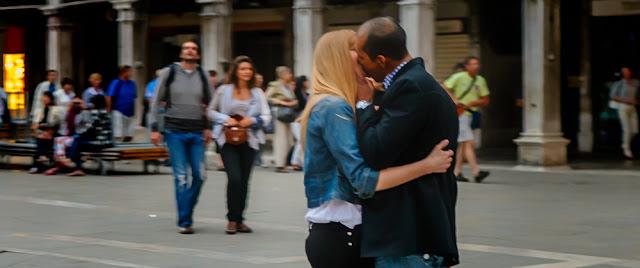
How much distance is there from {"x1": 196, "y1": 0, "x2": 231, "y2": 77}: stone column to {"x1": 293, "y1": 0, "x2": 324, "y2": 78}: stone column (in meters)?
1.86

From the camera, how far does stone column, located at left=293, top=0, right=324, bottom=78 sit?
21062mm

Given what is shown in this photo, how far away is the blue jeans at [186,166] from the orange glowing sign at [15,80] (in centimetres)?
2254

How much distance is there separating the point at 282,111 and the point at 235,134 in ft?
27.4

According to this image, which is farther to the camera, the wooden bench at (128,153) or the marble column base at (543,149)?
the marble column base at (543,149)

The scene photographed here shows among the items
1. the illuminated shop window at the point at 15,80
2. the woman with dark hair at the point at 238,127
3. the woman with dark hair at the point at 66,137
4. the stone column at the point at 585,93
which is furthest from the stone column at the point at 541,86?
the illuminated shop window at the point at 15,80

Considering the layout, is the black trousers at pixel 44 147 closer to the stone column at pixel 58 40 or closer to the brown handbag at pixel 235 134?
the brown handbag at pixel 235 134

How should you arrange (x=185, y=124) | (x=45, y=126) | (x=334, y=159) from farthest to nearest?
(x=45, y=126) < (x=185, y=124) < (x=334, y=159)

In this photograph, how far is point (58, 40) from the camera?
27.1m

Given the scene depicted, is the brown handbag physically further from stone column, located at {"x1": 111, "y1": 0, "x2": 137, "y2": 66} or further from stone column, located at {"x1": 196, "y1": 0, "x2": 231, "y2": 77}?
stone column, located at {"x1": 111, "y1": 0, "x2": 137, "y2": 66}

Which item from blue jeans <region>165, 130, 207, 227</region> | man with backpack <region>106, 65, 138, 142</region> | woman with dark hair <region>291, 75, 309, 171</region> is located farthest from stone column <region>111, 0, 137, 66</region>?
blue jeans <region>165, 130, 207, 227</region>

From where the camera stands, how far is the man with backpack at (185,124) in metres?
10.6

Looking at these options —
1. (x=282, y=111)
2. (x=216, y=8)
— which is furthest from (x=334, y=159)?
(x=216, y=8)

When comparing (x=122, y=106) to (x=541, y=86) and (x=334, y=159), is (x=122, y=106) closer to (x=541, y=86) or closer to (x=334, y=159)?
(x=541, y=86)

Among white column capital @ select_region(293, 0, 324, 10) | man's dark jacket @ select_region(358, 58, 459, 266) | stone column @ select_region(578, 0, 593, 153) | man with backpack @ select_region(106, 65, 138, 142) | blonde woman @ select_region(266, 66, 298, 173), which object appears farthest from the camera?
stone column @ select_region(578, 0, 593, 153)
